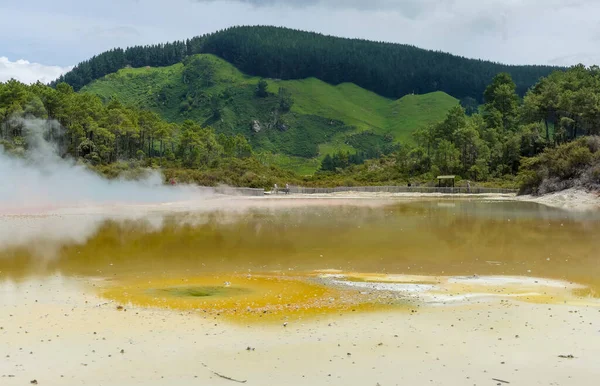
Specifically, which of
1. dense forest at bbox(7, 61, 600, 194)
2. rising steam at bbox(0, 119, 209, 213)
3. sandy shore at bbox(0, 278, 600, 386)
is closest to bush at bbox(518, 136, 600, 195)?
dense forest at bbox(7, 61, 600, 194)

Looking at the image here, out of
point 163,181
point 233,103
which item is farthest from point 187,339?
A: point 233,103

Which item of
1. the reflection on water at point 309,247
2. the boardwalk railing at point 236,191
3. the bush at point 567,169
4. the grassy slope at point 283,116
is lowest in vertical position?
the reflection on water at point 309,247

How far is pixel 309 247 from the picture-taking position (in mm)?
26234

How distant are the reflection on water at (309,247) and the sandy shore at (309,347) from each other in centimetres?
349

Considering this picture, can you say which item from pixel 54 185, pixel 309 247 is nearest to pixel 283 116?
pixel 54 185

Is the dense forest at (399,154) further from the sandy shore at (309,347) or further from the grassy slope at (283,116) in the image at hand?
the sandy shore at (309,347)

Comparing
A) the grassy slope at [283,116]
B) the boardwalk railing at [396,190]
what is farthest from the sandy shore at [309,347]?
the grassy slope at [283,116]

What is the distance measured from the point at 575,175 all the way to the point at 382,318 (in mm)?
46843

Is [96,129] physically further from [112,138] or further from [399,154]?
[399,154]

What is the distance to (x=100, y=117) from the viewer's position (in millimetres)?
90312

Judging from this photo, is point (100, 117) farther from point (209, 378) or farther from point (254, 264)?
point (209, 378)

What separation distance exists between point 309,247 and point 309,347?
49.3 ft

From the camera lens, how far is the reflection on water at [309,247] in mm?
20469

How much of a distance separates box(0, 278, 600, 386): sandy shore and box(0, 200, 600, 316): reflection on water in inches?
137
